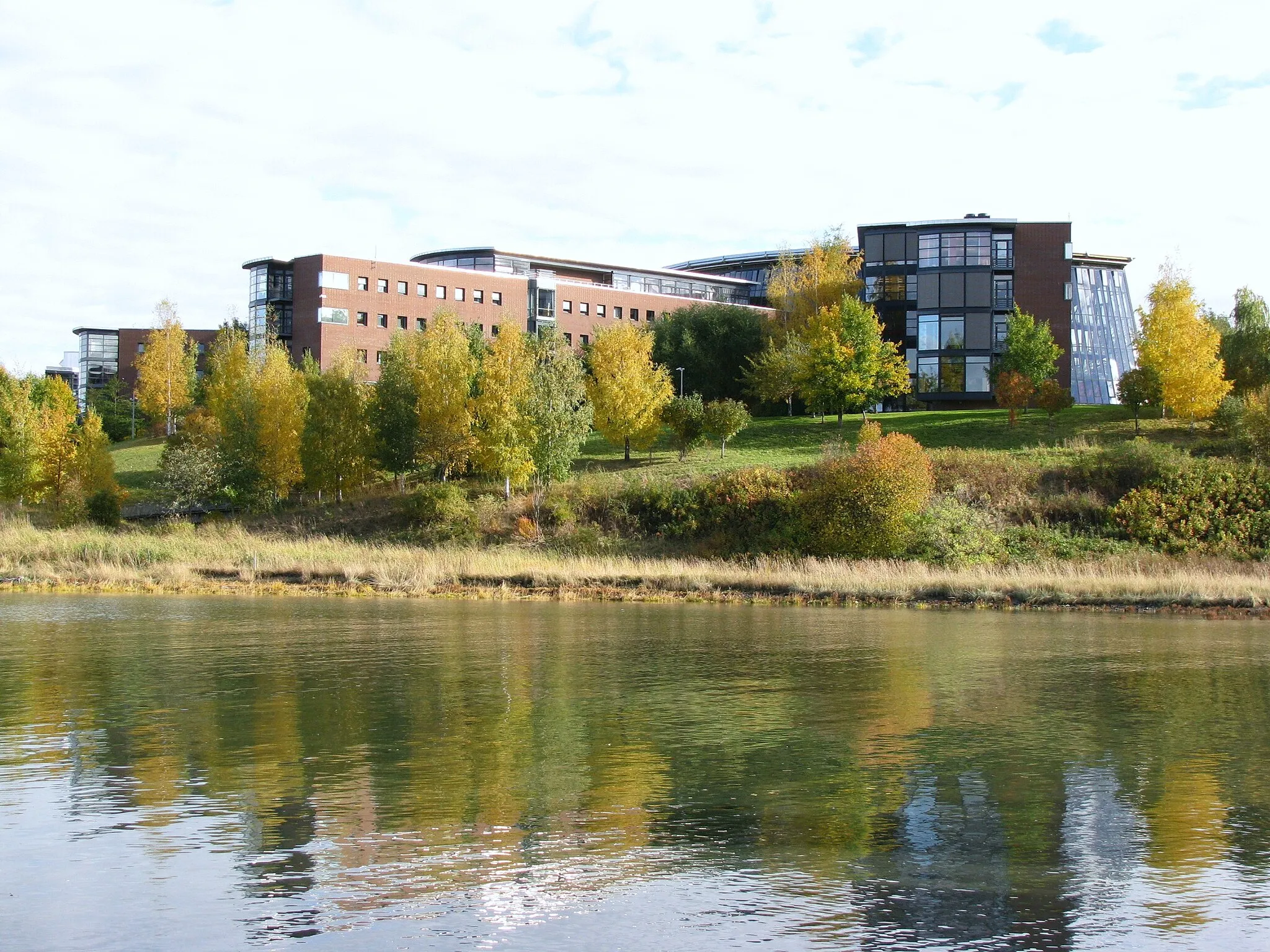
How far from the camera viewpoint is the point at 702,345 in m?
90.8

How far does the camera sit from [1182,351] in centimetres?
6147

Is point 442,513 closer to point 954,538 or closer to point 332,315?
point 954,538

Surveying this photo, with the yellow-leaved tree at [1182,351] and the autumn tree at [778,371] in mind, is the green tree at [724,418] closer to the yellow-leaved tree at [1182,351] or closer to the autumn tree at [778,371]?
the autumn tree at [778,371]

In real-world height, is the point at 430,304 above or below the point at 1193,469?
above

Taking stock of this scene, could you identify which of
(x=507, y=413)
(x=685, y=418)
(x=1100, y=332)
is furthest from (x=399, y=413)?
(x=1100, y=332)

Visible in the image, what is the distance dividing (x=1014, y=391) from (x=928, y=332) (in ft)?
88.2

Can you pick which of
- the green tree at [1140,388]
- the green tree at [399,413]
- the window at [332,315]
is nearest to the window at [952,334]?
the green tree at [1140,388]

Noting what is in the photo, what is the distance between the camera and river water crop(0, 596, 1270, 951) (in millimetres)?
8547

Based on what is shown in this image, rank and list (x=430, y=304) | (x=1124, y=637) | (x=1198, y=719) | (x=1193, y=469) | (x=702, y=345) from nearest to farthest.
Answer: (x=1198, y=719) → (x=1124, y=637) → (x=1193, y=469) → (x=702, y=345) → (x=430, y=304)

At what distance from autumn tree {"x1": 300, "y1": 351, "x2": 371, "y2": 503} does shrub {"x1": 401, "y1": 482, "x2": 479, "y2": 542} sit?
253 inches

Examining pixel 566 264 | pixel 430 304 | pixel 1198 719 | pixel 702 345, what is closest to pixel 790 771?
pixel 1198 719

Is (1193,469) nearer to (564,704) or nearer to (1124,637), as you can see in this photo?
(1124,637)

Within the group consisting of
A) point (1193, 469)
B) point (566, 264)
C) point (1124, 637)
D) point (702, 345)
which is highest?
point (566, 264)

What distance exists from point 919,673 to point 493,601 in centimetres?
1850
